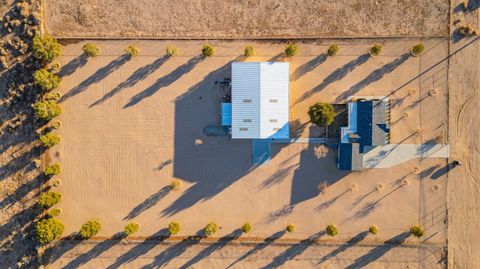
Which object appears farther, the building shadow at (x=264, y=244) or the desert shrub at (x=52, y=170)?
the building shadow at (x=264, y=244)

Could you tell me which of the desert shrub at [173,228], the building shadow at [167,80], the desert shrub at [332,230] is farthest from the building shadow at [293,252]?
the building shadow at [167,80]

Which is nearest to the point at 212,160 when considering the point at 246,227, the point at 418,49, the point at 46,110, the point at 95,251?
the point at 246,227

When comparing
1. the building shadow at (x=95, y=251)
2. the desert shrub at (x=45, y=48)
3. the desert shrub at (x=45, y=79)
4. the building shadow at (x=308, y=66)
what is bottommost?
the building shadow at (x=95, y=251)

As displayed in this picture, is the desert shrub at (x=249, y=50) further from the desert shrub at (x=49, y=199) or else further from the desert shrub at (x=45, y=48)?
the desert shrub at (x=49, y=199)

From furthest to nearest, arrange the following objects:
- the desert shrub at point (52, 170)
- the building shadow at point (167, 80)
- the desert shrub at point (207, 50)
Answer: the building shadow at point (167, 80) < the desert shrub at point (52, 170) < the desert shrub at point (207, 50)

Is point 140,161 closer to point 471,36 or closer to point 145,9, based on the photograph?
point 145,9
